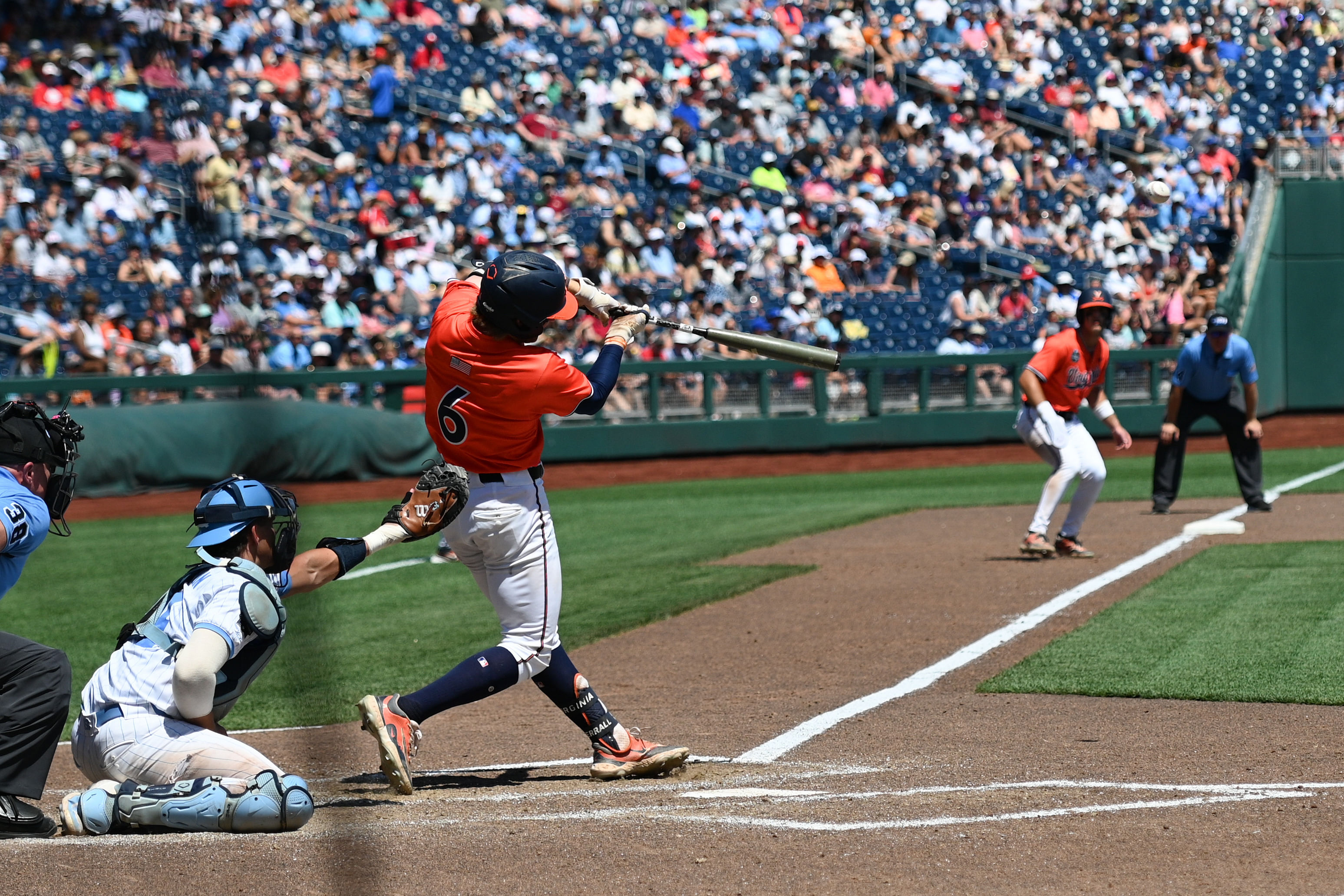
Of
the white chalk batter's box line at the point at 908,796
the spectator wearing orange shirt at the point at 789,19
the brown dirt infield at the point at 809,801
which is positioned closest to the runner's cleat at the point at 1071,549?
the brown dirt infield at the point at 809,801

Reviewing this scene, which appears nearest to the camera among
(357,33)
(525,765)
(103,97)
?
(525,765)

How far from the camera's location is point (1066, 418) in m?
11.1

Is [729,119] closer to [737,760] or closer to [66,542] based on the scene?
[66,542]

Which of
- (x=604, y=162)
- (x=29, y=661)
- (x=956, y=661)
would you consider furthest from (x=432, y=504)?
(x=604, y=162)

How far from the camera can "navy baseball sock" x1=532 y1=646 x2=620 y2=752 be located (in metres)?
5.62

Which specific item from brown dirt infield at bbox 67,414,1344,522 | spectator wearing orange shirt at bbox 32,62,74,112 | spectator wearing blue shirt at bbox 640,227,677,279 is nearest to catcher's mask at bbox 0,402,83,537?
brown dirt infield at bbox 67,414,1344,522

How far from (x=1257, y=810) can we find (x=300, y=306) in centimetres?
1751

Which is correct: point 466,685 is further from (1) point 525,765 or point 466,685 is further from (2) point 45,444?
(2) point 45,444

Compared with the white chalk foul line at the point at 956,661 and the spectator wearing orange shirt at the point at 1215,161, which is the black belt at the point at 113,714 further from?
the spectator wearing orange shirt at the point at 1215,161

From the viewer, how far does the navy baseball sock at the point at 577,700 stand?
5.62 m

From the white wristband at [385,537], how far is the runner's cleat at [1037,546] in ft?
21.8

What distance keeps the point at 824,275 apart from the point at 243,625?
18.4 meters

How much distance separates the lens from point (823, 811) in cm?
487

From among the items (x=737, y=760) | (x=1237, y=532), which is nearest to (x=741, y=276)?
(x=1237, y=532)
